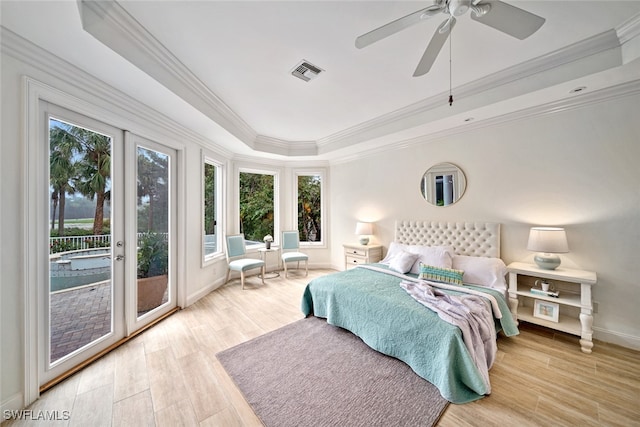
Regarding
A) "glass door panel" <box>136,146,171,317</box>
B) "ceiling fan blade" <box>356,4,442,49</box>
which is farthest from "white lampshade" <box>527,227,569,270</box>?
"glass door panel" <box>136,146,171,317</box>

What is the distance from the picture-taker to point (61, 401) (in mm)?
1705

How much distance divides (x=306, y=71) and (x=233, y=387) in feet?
9.73

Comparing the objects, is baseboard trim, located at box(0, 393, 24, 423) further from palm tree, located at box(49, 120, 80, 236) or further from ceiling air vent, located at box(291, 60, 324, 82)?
ceiling air vent, located at box(291, 60, 324, 82)

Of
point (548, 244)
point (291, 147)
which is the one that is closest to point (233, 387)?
point (548, 244)

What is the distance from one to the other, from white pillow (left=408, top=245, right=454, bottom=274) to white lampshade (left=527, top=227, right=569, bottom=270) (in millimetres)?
845

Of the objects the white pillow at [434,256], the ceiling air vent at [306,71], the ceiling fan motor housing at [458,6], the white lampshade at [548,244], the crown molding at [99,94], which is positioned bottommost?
the white pillow at [434,256]

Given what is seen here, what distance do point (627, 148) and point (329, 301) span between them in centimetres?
344

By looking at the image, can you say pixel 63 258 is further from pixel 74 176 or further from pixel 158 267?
pixel 158 267

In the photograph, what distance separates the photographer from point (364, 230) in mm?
4406

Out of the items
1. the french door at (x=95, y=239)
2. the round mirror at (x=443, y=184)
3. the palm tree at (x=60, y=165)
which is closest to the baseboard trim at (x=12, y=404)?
the french door at (x=95, y=239)

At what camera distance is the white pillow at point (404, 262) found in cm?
317

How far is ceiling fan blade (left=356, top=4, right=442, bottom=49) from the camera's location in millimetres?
1355

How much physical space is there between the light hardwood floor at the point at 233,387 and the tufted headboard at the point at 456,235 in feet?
3.35

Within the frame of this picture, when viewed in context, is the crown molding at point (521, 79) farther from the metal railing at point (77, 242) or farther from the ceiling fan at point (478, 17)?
the metal railing at point (77, 242)
